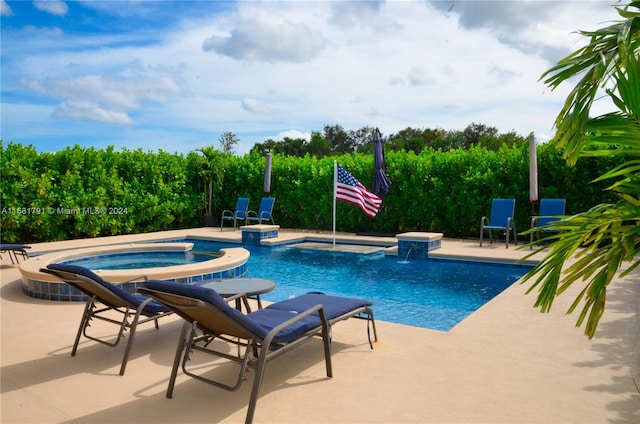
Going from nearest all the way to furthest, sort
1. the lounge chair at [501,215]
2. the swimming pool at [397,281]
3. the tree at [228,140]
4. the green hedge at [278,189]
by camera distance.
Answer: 1. the swimming pool at [397,281]
2. the lounge chair at [501,215]
3. the green hedge at [278,189]
4. the tree at [228,140]

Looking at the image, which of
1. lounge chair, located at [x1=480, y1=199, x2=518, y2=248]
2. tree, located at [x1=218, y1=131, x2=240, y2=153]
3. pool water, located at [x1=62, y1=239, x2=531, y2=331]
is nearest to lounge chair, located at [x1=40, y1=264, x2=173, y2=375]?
pool water, located at [x1=62, y1=239, x2=531, y2=331]

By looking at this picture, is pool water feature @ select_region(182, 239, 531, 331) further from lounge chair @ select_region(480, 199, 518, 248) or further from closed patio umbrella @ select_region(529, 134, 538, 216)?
closed patio umbrella @ select_region(529, 134, 538, 216)

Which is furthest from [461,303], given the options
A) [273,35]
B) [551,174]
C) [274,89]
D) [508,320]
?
[274,89]

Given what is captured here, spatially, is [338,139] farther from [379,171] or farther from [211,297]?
[211,297]

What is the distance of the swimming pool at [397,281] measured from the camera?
223 inches

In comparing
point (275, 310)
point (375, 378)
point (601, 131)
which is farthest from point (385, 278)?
point (601, 131)

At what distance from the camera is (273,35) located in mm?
9461

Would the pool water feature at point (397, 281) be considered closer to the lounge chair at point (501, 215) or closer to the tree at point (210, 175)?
the lounge chair at point (501, 215)

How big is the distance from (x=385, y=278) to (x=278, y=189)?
751cm

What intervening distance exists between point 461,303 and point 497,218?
4629mm

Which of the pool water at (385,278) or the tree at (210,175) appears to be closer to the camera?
the pool water at (385,278)

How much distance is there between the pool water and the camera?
5.74 m

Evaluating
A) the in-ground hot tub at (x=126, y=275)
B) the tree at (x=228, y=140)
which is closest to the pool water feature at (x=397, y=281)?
the in-ground hot tub at (x=126, y=275)

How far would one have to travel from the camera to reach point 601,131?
2.07 meters
